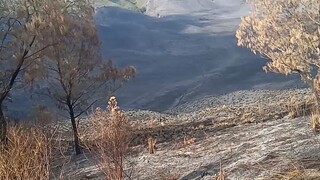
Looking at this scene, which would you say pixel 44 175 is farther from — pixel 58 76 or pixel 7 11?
pixel 58 76

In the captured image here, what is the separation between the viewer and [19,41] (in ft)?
46.8

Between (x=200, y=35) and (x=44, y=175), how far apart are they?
61024 mm

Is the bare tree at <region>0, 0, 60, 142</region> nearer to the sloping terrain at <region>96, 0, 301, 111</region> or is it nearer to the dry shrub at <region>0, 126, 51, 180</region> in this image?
the dry shrub at <region>0, 126, 51, 180</region>

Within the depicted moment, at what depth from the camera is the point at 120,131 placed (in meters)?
8.35

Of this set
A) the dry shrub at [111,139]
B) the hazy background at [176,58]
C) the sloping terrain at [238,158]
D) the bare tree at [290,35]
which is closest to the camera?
the dry shrub at [111,139]

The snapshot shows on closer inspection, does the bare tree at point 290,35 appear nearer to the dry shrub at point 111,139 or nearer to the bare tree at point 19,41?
the bare tree at point 19,41

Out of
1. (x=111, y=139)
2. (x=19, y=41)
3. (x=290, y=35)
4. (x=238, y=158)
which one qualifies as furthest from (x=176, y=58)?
Result: (x=111, y=139)

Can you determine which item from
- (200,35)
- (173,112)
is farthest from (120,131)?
(200,35)

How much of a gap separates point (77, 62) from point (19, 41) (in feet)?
7.81

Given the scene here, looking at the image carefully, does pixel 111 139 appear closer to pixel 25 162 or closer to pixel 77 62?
pixel 25 162

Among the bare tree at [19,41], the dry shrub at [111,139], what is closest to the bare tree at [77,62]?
the bare tree at [19,41]

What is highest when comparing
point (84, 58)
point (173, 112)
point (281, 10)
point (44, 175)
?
point (281, 10)

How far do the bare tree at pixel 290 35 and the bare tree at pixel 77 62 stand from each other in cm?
466

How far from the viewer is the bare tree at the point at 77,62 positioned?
1576 centimetres
